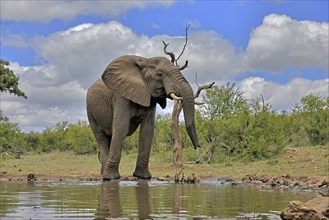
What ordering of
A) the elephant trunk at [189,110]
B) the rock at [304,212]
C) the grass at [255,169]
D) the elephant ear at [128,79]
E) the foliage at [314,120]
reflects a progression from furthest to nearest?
the foliage at [314,120] < the grass at [255,169] < the elephant ear at [128,79] < the elephant trunk at [189,110] < the rock at [304,212]

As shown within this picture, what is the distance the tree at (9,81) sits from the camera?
67.4 feet

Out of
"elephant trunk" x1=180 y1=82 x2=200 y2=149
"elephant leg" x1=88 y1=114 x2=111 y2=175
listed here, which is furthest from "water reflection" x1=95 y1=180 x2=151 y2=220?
"elephant leg" x1=88 y1=114 x2=111 y2=175

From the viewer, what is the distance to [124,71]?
50.9 feet

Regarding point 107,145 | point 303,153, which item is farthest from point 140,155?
point 303,153

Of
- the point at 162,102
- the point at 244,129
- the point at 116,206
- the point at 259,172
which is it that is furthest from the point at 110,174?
the point at 244,129

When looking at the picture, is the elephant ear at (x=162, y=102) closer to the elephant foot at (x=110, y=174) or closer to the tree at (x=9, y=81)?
the elephant foot at (x=110, y=174)

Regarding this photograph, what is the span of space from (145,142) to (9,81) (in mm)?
7169

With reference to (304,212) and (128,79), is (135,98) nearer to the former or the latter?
(128,79)

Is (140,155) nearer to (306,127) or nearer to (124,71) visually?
(124,71)

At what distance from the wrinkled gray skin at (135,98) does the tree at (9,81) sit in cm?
540

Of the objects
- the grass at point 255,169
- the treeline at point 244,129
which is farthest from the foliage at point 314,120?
the grass at point 255,169

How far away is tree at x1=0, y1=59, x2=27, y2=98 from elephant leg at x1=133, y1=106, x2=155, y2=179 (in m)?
6.99

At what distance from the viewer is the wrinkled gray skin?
14086 millimetres

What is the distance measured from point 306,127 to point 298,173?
16152mm
